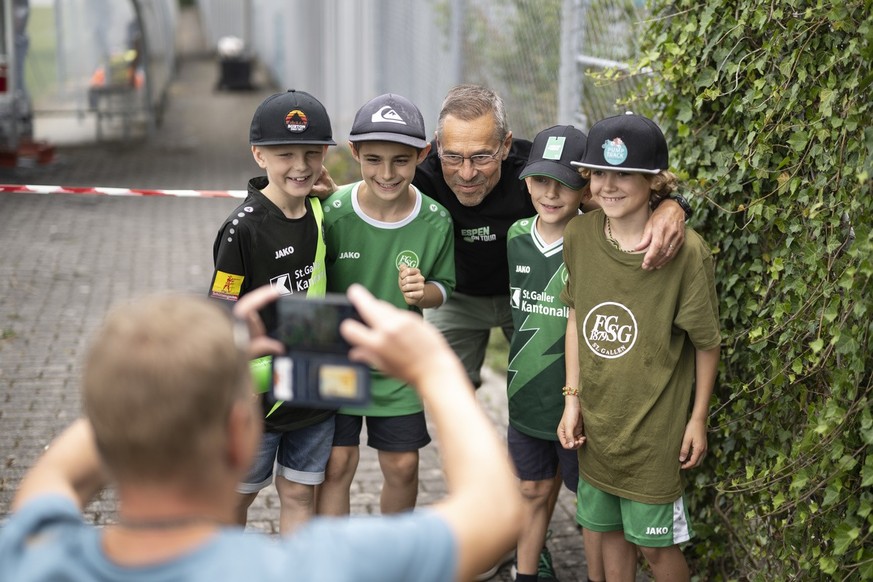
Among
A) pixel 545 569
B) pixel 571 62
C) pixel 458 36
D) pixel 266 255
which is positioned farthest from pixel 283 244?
pixel 458 36

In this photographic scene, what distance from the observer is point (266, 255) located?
3.85 meters

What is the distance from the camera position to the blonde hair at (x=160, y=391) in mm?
1667

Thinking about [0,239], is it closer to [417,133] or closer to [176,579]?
[417,133]

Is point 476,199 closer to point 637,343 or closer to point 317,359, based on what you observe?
point 637,343

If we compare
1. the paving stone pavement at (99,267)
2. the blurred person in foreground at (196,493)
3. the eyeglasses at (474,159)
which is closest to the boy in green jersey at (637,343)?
the eyeglasses at (474,159)

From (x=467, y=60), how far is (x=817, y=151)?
6131 millimetres

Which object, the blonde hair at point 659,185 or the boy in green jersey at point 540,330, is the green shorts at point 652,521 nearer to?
the boy in green jersey at point 540,330

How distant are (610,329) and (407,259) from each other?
2.81 feet

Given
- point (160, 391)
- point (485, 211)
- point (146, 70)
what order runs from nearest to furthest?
point (160, 391)
point (485, 211)
point (146, 70)

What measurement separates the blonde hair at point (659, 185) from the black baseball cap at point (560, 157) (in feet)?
0.47

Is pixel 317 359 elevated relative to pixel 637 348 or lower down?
elevated

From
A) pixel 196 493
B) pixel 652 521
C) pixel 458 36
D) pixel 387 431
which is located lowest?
pixel 652 521

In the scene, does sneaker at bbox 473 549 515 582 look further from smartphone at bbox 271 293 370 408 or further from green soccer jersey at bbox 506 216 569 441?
smartphone at bbox 271 293 370 408

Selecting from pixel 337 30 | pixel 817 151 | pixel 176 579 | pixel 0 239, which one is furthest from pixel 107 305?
pixel 337 30
